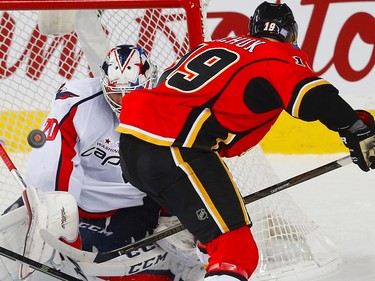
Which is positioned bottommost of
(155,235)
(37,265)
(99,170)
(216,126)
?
(37,265)

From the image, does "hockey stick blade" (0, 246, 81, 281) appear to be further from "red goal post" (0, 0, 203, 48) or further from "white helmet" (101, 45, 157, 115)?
"red goal post" (0, 0, 203, 48)

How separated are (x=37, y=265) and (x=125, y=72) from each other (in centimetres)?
63

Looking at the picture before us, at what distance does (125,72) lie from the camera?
3053 millimetres

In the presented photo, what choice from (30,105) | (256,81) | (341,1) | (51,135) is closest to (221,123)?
(256,81)

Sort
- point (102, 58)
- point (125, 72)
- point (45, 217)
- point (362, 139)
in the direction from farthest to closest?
point (102, 58) → point (125, 72) → point (45, 217) → point (362, 139)

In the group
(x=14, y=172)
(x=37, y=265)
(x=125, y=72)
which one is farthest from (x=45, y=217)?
(x=125, y=72)

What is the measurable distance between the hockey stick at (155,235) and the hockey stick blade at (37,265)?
0.20 feet

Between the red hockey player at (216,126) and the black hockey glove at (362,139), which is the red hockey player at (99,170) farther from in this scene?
the black hockey glove at (362,139)

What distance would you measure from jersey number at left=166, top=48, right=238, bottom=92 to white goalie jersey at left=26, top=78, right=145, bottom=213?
0.50 meters

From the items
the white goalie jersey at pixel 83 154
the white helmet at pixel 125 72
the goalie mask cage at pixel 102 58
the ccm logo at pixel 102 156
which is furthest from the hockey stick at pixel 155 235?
the goalie mask cage at pixel 102 58

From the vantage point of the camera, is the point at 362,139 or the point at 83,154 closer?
the point at 362,139

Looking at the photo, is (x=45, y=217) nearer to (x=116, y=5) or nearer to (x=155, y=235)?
(x=155, y=235)

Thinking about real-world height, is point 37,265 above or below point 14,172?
below

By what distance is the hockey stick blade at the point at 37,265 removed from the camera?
2918mm
